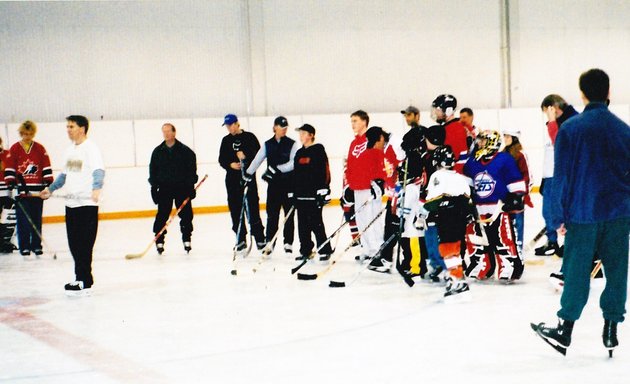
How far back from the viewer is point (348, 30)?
16766mm

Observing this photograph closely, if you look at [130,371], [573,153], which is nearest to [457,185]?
[573,153]

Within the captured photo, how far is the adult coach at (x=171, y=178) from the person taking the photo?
31.8 feet

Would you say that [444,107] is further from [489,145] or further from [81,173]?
[81,173]

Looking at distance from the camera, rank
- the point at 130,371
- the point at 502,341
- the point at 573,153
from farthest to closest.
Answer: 1. the point at 502,341
2. the point at 130,371
3. the point at 573,153

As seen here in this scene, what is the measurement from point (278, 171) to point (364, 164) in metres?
1.43

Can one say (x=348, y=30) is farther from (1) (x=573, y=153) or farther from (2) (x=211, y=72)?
(1) (x=573, y=153)

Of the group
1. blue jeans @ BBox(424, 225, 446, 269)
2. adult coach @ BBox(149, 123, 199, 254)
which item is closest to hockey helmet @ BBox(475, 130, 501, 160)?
blue jeans @ BBox(424, 225, 446, 269)

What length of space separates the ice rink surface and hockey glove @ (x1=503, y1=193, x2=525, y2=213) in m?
0.57

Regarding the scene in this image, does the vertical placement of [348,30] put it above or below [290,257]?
above

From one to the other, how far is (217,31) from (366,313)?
35.0 ft

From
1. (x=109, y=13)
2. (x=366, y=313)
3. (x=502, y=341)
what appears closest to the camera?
(x=502, y=341)

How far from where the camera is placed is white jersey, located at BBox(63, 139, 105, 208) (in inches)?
273

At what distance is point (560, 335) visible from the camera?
4.45 m

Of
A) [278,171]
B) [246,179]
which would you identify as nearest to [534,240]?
[278,171]
